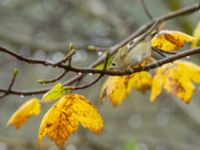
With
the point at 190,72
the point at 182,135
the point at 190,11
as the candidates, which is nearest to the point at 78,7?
the point at 182,135

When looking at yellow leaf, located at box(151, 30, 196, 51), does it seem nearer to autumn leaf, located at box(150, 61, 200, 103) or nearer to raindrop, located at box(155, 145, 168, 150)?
autumn leaf, located at box(150, 61, 200, 103)

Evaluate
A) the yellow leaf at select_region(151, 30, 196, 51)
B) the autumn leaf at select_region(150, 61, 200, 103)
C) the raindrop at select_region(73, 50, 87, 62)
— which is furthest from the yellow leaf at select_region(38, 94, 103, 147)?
the raindrop at select_region(73, 50, 87, 62)

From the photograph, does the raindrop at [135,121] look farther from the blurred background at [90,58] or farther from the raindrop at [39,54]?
the raindrop at [39,54]

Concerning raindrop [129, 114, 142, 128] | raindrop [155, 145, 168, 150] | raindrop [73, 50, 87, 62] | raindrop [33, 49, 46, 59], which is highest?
raindrop [33, 49, 46, 59]

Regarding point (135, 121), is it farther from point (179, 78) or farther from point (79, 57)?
point (179, 78)

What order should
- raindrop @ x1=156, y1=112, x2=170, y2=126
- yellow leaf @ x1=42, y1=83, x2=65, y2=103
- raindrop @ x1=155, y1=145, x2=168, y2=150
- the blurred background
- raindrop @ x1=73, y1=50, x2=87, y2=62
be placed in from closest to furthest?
yellow leaf @ x1=42, y1=83, x2=65, y2=103 → the blurred background → raindrop @ x1=73, y1=50, x2=87, y2=62 → raindrop @ x1=155, y1=145, x2=168, y2=150 → raindrop @ x1=156, y1=112, x2=170, y2=126

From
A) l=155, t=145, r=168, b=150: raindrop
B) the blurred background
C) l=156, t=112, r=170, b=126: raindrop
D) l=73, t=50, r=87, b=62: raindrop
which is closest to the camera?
the blurred background
